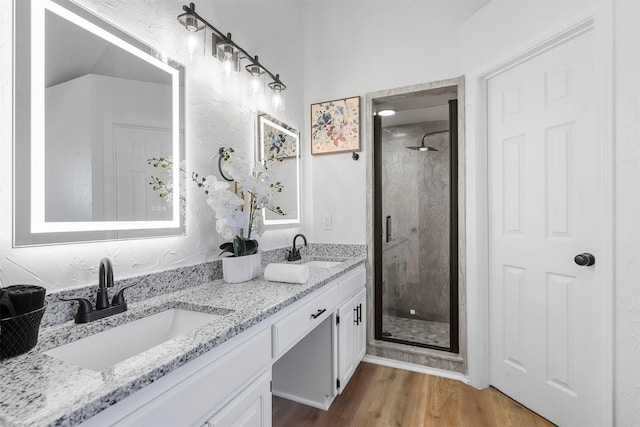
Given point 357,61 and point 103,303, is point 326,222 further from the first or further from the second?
point 103,303

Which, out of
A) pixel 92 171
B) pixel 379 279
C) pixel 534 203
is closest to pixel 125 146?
pixel 92 171

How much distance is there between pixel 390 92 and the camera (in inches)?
89.8

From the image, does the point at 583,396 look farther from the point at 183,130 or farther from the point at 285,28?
the point at 285,28

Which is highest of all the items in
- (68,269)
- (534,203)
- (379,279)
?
(534,203)

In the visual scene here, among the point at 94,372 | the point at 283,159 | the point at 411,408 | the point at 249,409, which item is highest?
the point at 283,159

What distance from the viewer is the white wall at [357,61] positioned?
7.09 ft

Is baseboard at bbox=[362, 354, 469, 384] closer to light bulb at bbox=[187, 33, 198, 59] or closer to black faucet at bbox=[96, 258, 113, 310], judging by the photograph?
black faucet at bbox=[96, 258, 113, 310]

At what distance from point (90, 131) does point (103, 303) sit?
0.59 metres

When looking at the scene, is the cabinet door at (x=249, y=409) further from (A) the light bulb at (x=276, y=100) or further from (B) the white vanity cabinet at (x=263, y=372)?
(A) the light bulb at (x=276, y=100)

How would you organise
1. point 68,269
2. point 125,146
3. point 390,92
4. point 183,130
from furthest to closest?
1. point 390,92
2. point 183,130
3. point 125,146
4. point 68,269

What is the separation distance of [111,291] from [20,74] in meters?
0.72

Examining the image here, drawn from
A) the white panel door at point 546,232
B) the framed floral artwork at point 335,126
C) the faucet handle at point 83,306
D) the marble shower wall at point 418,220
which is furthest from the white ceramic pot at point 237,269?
the marble shower wall at point 418,220

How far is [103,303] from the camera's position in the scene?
3.23 ft

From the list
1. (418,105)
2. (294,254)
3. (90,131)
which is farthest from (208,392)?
(418,105)
